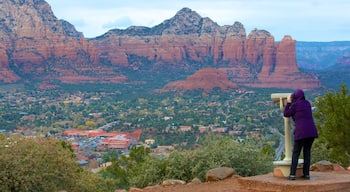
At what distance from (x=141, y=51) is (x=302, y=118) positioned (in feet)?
404

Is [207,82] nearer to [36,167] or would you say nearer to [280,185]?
[36,167]

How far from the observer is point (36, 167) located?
1407cm

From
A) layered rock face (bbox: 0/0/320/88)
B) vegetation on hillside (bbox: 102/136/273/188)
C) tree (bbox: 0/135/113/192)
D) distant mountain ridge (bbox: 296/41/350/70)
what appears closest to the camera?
tree (bbox: 0/135/113/192)

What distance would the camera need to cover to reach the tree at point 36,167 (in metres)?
13.3

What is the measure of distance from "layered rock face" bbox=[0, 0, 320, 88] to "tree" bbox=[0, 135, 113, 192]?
89769mm

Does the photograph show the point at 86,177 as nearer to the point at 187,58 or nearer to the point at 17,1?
the point at 17,1

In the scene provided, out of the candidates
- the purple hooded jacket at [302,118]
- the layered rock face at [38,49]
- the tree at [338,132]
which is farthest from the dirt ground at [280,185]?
the layered rock face at [38,49]

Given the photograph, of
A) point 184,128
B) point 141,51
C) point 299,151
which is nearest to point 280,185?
point 299,151

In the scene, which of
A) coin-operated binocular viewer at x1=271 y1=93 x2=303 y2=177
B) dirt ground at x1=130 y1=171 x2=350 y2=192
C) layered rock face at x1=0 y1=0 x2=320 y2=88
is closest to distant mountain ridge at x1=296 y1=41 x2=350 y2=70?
layered rock face at x1=0 y1=0 x2=320 y2=88

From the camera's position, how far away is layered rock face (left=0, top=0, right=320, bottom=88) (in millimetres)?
113312

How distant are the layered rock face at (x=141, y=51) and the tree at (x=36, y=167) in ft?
295

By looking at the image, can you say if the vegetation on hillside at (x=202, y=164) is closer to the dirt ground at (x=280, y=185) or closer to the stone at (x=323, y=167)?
the stone at (x=323, y=167)

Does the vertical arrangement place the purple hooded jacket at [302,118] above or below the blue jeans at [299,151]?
above

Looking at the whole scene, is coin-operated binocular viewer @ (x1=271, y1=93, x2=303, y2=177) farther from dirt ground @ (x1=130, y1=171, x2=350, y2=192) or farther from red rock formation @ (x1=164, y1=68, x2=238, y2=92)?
red rock formation @ (x1=164, y1=68, x2=238, y2=92)
